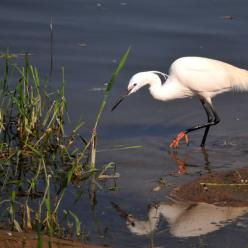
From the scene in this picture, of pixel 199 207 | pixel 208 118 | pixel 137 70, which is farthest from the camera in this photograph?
pixel 137 70

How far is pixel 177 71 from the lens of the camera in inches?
369

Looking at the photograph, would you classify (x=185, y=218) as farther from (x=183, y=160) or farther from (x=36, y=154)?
(x=183, y=160)

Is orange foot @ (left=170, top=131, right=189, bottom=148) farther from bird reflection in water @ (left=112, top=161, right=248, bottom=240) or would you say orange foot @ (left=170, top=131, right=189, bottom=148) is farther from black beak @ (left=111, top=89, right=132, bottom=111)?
bird reflection in water @ (left=112, top=161, right=248, bottom=240)

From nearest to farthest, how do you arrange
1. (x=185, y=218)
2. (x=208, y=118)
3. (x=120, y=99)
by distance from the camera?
(x=185, y=218), (x=120, y=99), (x=208, y=118)

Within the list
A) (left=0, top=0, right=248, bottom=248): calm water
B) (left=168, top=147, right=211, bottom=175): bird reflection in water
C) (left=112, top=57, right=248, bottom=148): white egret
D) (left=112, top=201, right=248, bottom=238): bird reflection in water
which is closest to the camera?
(left=112, top=201, right=248, bottom=238): bird reflection in water

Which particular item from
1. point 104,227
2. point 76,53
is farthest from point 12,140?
point 76,53

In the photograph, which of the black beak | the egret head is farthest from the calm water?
the egret head

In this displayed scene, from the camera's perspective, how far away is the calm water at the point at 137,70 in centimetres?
648

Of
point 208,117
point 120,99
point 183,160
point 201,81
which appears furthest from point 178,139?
point 201,81

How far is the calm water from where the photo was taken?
21.3 ft

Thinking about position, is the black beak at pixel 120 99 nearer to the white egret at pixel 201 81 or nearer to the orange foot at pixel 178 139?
the white egret at pixel 201 81

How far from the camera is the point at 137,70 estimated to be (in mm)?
10617

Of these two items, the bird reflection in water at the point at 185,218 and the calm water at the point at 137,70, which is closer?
the bird reflection in water at the point at 185,218

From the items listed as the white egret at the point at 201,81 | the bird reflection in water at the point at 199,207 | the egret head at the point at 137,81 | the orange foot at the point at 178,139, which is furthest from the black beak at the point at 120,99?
the bird reflection in water at the point at 199,207
